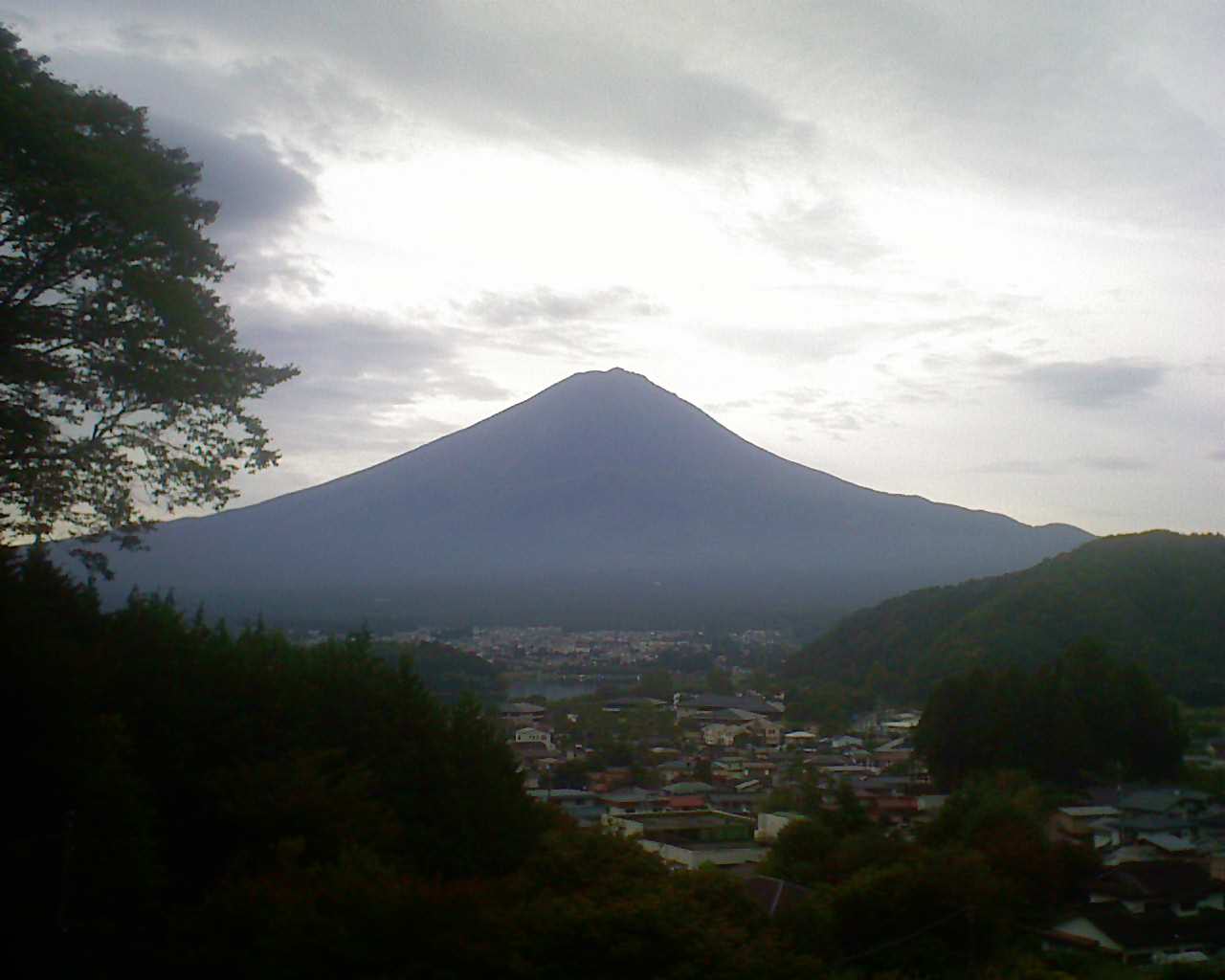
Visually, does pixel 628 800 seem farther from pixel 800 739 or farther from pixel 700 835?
pixel 800 739

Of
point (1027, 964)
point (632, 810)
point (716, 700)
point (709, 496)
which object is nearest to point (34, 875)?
point (1027, 964)

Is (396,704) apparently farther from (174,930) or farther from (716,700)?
(716,700)

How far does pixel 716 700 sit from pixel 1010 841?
14324 millimetres

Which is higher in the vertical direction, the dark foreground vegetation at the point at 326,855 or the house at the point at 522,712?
the dark foreground vegetation at the point at 326,855

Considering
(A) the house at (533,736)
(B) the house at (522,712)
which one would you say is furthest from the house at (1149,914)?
(B) the house at (522,712)

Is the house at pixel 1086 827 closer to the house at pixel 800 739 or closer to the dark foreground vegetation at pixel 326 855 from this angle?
the dark foreground vegetation at pixel 326 855

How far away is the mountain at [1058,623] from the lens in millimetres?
28625

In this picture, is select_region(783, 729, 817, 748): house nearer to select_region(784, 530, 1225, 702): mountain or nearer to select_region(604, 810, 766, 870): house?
select_region(784, 530, 1225, 702): mountain

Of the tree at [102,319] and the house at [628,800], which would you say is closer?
the tree at [102,319]

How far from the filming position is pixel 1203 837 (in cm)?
1265

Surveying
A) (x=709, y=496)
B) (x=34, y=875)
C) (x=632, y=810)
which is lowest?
(x=632, y=810)

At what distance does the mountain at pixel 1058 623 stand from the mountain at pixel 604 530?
12.3 m

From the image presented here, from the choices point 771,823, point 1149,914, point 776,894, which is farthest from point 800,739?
point 776,894

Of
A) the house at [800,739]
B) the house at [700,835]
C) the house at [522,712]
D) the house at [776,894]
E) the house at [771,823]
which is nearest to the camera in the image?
the house at [776,894]
